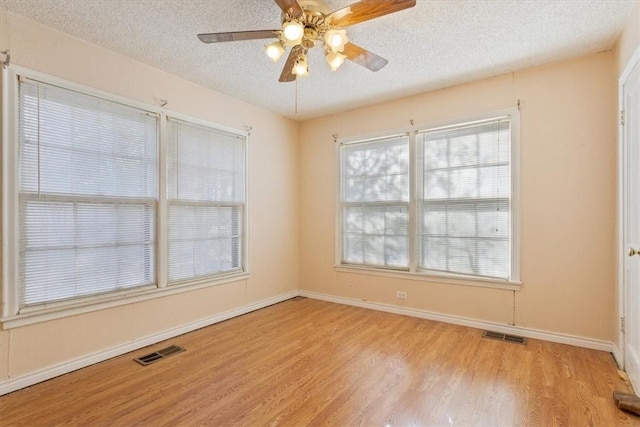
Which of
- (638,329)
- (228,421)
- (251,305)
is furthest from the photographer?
(251,305)

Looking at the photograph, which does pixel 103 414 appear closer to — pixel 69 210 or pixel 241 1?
pixel 69 210

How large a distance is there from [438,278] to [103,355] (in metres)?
3.34

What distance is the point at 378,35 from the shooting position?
2.55 meters

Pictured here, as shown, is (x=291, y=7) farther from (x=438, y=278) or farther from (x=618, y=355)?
(x=618, y=355)

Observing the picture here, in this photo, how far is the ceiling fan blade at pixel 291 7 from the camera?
Answer: 5.84 feet

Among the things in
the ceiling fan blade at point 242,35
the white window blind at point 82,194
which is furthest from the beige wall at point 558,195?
the white window blind at point 82,194

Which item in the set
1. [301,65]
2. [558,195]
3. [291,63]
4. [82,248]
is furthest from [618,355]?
[82,248]

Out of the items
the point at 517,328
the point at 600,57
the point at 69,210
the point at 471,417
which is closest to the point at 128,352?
the point at 69,210

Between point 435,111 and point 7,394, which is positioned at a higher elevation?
point 435,111

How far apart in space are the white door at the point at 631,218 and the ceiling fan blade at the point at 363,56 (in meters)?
1.67

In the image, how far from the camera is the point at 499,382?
7.49ft

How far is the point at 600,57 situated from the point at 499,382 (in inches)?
114

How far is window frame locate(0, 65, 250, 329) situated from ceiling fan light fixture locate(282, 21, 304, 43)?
1791mm

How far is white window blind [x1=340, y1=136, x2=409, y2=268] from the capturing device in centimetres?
394
